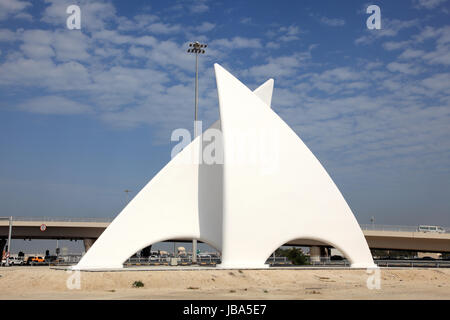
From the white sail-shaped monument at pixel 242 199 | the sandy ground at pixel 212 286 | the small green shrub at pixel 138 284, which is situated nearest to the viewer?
the sandy ground at pixel 212 286

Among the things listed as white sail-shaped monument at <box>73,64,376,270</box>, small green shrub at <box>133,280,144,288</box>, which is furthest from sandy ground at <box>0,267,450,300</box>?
white sail-shaped monument at <box>73,64,376,270</box>

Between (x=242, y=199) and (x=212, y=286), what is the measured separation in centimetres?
715

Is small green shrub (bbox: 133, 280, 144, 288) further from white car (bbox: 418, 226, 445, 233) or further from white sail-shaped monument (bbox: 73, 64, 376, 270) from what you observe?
white car (bbox: 418, 226, 445, 233)

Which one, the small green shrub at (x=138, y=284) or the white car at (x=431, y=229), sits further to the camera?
the white car at (x=431, y=229)

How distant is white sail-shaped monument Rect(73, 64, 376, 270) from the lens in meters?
31.5

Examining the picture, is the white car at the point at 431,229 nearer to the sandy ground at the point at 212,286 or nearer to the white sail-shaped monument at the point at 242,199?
the white sail-shaped monument at the point at 242,199

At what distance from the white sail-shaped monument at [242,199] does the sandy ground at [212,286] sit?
3.11m

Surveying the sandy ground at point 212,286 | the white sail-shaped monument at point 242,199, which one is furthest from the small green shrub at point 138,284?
the white sail-shaped monument at point 242,199

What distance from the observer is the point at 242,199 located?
105ft

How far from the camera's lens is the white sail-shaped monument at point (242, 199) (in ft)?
103

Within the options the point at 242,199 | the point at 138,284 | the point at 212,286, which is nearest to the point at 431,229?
the point at 242,199

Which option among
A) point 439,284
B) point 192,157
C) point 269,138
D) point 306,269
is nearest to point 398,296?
point 306,269

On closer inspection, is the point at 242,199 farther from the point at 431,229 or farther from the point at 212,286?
the point at 431,229
